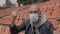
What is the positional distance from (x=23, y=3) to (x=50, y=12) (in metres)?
2.54

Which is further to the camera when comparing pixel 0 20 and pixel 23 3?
pixel 23 3

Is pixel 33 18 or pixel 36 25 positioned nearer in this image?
pixel 36 25

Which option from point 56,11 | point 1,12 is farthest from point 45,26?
point 1,12

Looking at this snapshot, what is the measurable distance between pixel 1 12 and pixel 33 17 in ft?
24.4

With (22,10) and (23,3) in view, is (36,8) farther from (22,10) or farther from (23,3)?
(23,3)

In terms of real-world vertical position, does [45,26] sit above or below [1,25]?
above

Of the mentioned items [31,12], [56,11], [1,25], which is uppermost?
[31,12]

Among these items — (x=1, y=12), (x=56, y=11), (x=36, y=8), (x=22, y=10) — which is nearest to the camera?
(x=36, y=8)

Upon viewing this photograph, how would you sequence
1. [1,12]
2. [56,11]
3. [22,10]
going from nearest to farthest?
[56,11], [22,10], [1,12]

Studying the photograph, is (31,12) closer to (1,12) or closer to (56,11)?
(56,11)

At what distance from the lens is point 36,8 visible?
5.12m

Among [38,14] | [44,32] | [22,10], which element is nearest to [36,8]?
[38,14]

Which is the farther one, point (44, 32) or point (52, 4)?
point (52, 4)

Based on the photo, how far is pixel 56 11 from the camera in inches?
413
